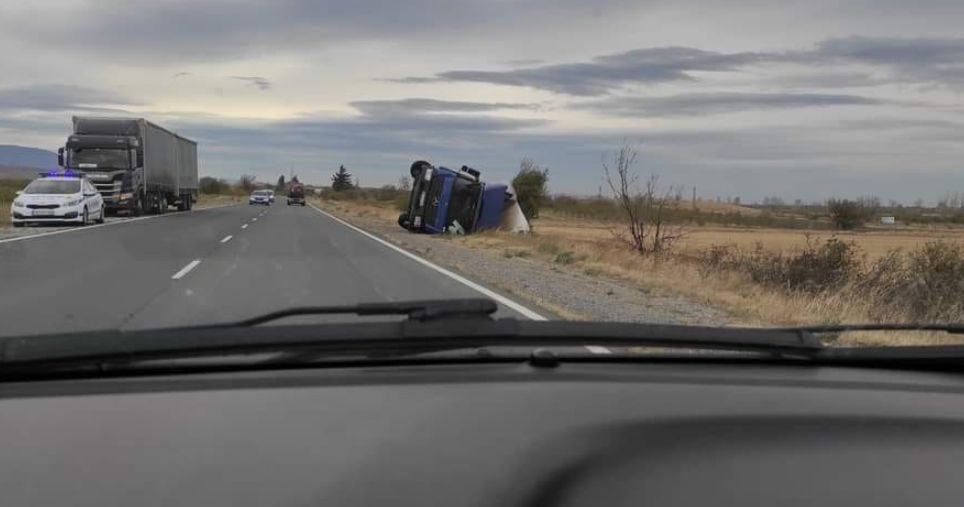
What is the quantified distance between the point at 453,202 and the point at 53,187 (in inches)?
533

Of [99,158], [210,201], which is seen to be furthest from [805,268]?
[210,201]

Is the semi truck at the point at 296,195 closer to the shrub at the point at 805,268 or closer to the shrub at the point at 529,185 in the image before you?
the shrub at the point at 529,185

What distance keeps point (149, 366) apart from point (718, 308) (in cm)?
1081

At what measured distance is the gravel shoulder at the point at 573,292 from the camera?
37.7ft

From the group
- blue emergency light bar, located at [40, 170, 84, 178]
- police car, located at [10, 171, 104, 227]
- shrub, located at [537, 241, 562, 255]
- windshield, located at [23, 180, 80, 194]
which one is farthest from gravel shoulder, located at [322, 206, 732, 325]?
blue emergency light bar, located at [40, 170, 84, 178]

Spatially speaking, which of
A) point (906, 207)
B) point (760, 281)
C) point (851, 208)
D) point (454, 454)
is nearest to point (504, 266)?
point (760, 281)

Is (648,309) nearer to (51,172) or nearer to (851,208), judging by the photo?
(51,172)

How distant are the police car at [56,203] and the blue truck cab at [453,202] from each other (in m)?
10.9

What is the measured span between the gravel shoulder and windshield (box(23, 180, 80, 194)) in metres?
15.2

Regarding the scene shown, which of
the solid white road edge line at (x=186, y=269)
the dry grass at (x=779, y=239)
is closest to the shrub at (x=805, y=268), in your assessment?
the dry grass at (x=779, y=239)

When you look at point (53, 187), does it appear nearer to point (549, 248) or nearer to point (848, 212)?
point (549, 248)

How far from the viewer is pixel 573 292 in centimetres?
1420

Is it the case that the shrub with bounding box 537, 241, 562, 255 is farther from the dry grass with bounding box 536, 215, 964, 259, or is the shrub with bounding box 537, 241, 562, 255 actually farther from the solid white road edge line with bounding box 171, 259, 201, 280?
the solid white road edge line with bounding box 171, 259, 201, 280

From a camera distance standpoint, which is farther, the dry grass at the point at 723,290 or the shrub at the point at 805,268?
the shrub at the point at 805,268
